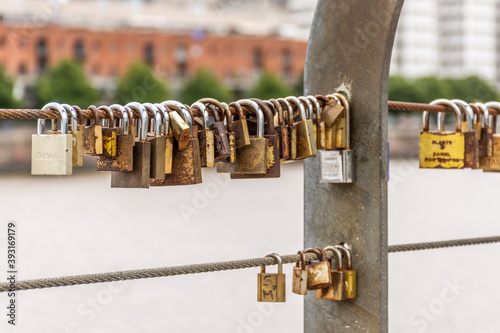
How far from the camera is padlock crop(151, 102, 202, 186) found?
86 cm

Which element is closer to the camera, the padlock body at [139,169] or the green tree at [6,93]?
the padlock body at [139,169]

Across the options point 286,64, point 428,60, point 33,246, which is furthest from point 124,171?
point 428,60

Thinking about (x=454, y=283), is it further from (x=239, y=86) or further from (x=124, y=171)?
(x=239, y=86)

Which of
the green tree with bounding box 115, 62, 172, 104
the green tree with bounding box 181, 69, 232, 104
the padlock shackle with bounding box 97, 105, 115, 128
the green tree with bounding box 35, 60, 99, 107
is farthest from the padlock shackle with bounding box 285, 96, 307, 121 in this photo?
the green tree with bounding box 181, 69, 232, 104

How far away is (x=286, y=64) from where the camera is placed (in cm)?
2969

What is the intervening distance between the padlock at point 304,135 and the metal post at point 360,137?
0.05 metres

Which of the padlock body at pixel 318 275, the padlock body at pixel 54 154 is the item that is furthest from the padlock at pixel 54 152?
the padlock body at pixel 318 275

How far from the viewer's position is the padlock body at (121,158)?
2.78ft

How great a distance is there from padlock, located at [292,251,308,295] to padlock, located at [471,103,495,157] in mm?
373

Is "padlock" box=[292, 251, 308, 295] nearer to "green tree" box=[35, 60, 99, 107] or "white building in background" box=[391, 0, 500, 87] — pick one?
"green tree" box=[35, 60, 99, 107]

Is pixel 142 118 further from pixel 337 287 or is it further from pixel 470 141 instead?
pixel 470 141

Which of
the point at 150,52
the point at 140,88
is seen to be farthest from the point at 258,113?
the point at 150,52

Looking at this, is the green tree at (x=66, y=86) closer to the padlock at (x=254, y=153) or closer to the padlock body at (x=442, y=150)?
the padlock body at (x=442, y=150)

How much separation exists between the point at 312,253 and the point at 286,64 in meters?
29.0
